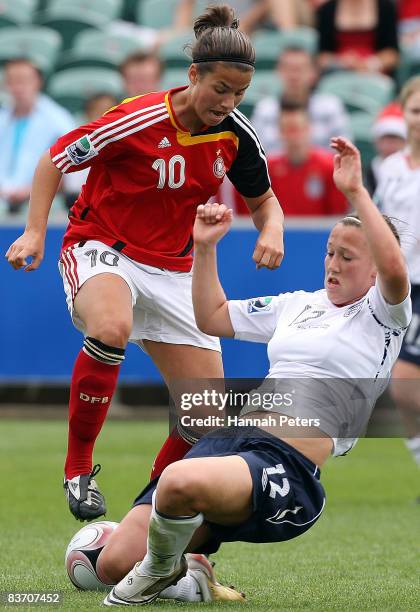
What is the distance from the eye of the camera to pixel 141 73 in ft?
37.5

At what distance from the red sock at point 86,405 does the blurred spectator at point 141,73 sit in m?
6.72

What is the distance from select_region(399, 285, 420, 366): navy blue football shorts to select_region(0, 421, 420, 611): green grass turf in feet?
2.71

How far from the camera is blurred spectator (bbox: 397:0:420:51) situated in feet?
43.1

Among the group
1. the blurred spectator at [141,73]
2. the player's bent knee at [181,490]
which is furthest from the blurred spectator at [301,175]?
the player's bent knee at [181,490]

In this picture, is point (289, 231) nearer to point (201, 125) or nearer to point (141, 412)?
point (141, 412)

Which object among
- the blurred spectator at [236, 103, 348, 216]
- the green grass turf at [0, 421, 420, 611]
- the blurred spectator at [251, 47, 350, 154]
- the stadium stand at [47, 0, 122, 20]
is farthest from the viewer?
the stadium stand at [47, 0, 122, 20]

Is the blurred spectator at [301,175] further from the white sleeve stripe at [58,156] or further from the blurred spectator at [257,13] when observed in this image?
the white sleeve stripe at [58,156]

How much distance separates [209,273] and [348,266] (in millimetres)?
478

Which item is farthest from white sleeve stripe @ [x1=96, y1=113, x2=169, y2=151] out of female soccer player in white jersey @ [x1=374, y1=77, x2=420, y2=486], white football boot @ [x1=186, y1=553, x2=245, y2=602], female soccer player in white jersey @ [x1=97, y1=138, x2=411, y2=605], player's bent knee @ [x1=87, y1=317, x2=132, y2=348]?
female soccer player in white jersey @ [x1=374, y1=77, x2=420, y2=486]

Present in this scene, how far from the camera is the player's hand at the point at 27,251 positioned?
16.0 ft

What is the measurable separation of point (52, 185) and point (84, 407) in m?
0.92

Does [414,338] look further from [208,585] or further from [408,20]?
[408,20]

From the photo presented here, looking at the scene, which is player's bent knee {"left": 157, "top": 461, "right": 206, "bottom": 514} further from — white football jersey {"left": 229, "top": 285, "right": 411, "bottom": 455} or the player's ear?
the player's ear

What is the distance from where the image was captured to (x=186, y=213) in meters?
5.33
